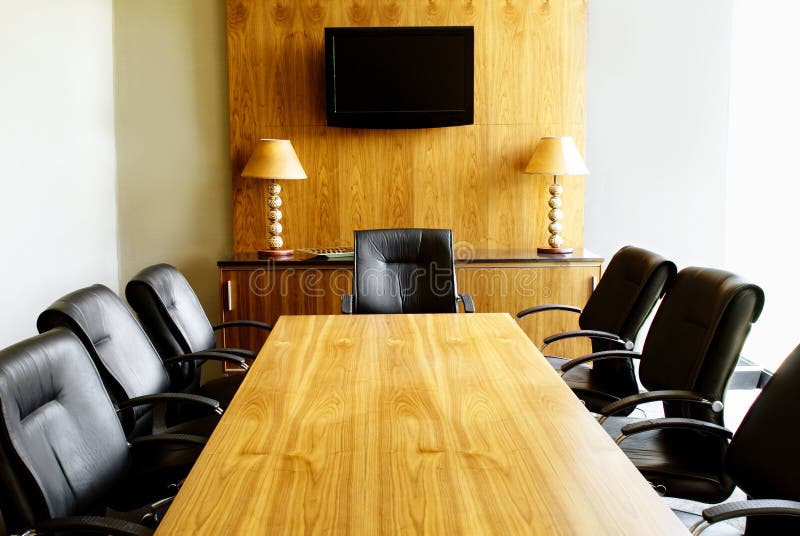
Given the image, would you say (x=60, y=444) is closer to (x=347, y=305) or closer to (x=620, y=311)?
(x=347, y=305)

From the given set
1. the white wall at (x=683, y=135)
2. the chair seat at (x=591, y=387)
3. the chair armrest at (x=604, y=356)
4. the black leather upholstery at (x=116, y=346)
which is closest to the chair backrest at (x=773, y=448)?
the chair armrest at (x=604, y=356)

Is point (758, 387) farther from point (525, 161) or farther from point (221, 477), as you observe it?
point (221, 477)

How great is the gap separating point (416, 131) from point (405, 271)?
1.27m

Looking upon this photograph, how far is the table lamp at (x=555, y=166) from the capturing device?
4727 mm

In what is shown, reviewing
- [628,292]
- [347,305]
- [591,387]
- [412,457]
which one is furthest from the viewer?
[347,305]

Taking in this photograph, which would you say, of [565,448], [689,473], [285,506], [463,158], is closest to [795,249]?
[463,158]

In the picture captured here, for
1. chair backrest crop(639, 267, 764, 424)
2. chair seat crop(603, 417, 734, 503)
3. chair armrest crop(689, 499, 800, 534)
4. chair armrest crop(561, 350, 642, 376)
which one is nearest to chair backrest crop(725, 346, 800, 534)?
chair armrest crop(689, 499, 800, 534)

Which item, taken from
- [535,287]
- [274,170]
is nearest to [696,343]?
[535,287]

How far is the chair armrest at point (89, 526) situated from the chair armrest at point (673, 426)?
142cm

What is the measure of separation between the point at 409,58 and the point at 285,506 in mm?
3851

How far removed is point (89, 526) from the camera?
1.71m

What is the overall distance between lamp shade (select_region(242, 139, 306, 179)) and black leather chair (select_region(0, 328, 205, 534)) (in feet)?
8.41

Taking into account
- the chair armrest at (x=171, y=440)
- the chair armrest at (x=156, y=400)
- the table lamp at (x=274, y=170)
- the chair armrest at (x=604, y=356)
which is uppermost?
the table lamp at (x=274, y=170)

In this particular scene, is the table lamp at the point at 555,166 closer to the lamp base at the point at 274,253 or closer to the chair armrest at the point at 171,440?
Answer: the lamp base at the point at 274,253
